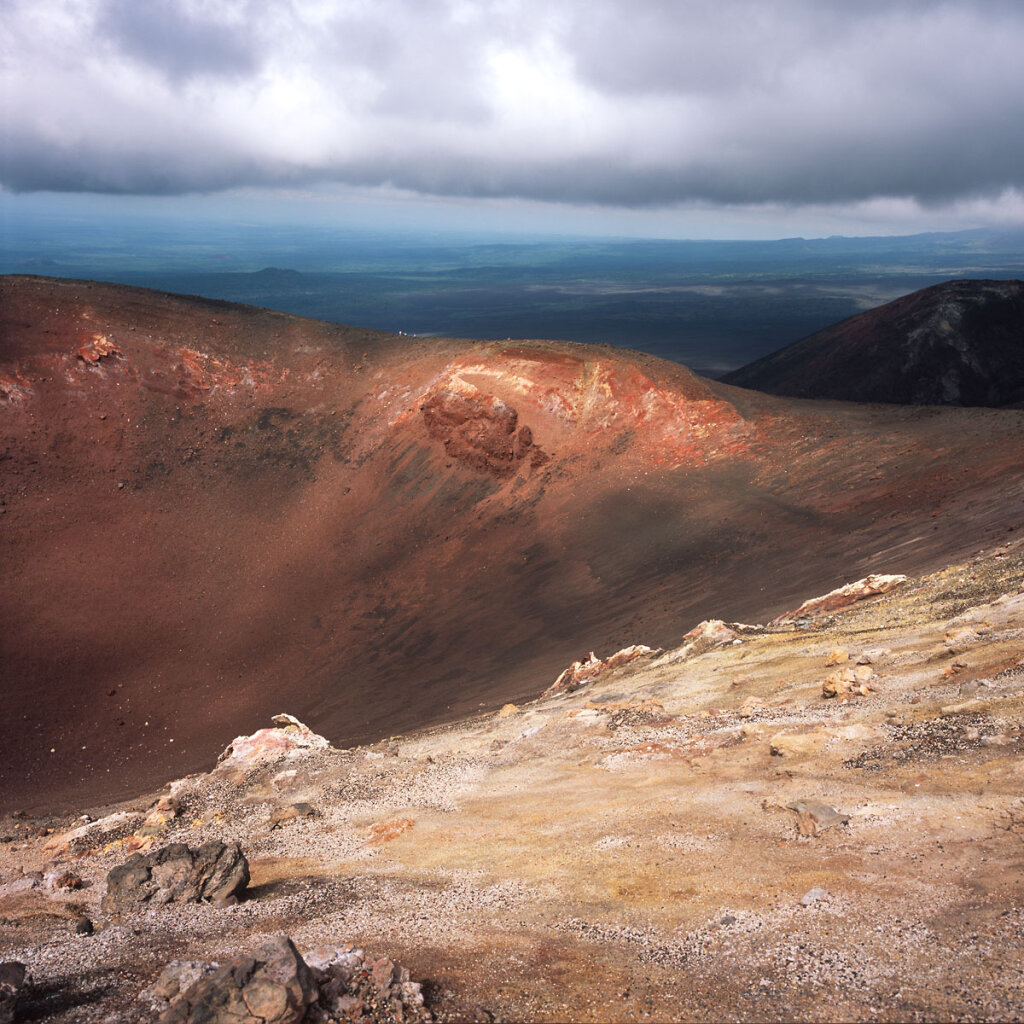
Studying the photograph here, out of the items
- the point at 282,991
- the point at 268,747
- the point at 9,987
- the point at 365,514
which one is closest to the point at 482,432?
the point at 365,514

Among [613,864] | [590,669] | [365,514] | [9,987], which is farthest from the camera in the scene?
[365,514]

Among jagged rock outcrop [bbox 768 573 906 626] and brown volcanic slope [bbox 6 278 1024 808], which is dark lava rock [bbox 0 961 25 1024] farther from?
jagged rock outcrop [bbox 768 573 906 626]

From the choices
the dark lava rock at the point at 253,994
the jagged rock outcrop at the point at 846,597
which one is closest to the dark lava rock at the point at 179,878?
the dark lava rock at the point at 253,994

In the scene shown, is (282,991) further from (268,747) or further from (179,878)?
(268,747)

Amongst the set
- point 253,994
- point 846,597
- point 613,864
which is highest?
point 253,994

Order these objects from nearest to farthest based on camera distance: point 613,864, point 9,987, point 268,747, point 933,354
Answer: point 9,987, point 613,864, point 268,747, point 933,354

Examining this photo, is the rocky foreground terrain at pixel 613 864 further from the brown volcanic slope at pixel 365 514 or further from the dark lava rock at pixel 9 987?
the brown volcanic slope at pixel 365 514

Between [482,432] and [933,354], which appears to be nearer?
[482,432]

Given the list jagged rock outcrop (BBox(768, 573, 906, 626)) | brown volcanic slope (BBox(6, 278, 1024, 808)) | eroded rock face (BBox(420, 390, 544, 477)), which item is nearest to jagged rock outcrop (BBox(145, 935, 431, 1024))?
jagged rock outcrop (BBox(768, 573, 906, 626))
